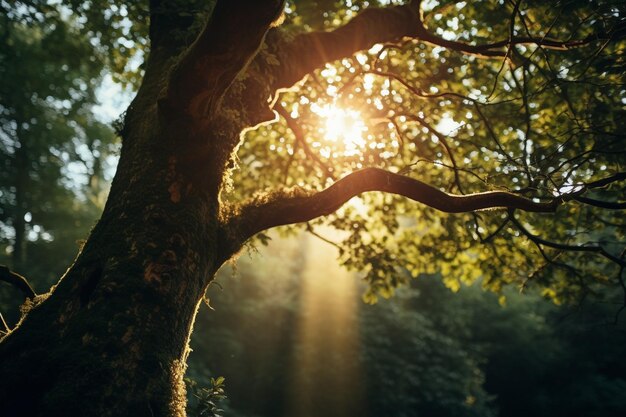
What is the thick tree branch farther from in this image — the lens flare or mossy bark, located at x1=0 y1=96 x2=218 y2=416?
the lens flare

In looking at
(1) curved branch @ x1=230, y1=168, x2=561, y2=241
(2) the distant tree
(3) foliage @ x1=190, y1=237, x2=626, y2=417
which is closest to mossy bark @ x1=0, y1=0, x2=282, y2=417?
(1) curved branch @ x1=230, y1=168, x2=561, y2=241

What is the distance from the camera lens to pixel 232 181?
3498mm

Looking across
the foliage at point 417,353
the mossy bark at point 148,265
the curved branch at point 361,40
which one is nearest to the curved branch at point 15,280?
the mossy bark at point 148,265

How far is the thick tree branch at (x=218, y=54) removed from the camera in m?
2.00

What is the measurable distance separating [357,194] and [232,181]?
3.87ft

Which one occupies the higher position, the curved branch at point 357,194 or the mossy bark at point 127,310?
the curved branch at point 357,194

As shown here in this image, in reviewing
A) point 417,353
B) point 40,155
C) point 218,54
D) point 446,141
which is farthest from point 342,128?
point 40,155

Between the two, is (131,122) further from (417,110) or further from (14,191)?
(14,191)

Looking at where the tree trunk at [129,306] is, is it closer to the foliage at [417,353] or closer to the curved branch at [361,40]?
the curved branch at [361,40]

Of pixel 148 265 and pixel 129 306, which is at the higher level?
pixel 148 265

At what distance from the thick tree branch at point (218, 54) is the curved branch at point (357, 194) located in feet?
3.03

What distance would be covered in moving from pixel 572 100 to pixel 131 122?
19.4 ft

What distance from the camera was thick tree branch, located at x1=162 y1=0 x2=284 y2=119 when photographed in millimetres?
2004

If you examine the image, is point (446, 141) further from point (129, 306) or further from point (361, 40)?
point (129, 306)
